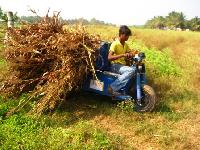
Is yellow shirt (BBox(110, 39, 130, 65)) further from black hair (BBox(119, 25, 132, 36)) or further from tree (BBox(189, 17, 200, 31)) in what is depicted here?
tree (BBox(189, 17, 200, 31))

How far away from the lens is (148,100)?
7.48 metres

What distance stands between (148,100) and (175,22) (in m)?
82.8

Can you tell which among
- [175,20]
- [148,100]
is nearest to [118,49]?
[148,100]

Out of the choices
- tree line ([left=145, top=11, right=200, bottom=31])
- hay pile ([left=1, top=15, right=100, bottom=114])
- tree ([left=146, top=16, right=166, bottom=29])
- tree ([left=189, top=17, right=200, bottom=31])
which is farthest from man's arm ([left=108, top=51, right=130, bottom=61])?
tree ([left=146, top=16, right=166, bottom=29])

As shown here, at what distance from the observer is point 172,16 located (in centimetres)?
9400

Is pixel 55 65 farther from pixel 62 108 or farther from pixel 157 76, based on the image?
pixel 157 76

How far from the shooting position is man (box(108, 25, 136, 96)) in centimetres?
749

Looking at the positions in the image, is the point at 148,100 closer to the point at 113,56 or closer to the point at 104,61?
the point at 113,56

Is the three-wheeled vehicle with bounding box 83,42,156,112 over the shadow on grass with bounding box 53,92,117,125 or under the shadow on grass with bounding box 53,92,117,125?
Result: over

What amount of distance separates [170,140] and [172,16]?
9119 centimetres

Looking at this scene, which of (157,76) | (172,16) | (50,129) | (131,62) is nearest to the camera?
(50,129)

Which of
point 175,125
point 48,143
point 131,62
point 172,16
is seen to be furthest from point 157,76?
point 172,16

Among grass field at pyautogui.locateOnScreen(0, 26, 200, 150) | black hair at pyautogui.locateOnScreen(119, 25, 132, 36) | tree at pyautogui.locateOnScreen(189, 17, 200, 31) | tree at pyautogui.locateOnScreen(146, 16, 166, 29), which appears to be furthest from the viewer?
tree at pyautogui.locateOnScreen(146, 16, 166, 29)

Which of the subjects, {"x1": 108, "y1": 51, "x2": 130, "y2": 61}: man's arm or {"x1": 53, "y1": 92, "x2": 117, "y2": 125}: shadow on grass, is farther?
{"x1": 108, "y1": 51, "x2": 130, "y2": 61}: man's arm
